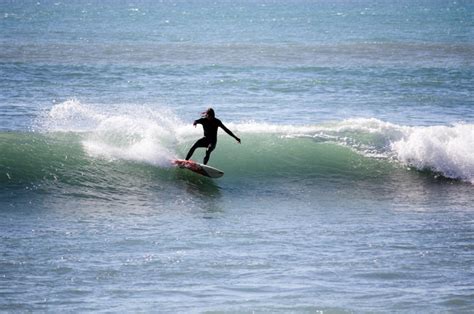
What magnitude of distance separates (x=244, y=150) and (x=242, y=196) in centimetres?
318

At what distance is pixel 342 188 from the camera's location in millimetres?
17422

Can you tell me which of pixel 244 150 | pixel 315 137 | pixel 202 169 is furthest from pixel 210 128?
pixel 315 137

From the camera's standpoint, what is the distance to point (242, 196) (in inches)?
652

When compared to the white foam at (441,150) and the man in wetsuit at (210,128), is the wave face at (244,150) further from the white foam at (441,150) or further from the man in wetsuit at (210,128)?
the man in wetsuit at (210,128)

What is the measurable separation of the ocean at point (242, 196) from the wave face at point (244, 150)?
0.17 ft

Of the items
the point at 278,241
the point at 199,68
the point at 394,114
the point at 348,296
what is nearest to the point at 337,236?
the point at 278,241

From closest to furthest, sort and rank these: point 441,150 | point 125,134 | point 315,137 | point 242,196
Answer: point 242,196, point 441,150, point 125,134, point 315,137

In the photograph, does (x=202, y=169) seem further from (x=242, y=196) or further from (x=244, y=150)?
(x=244, y=150)

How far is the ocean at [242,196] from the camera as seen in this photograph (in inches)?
439

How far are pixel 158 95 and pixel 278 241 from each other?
57.5 feet

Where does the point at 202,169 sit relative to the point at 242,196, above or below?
above

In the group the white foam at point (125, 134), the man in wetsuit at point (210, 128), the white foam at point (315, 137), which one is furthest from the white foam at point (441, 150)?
the white foam at point (125, 134)

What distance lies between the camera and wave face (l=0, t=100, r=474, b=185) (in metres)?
18.1

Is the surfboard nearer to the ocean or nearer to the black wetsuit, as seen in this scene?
the ocean
